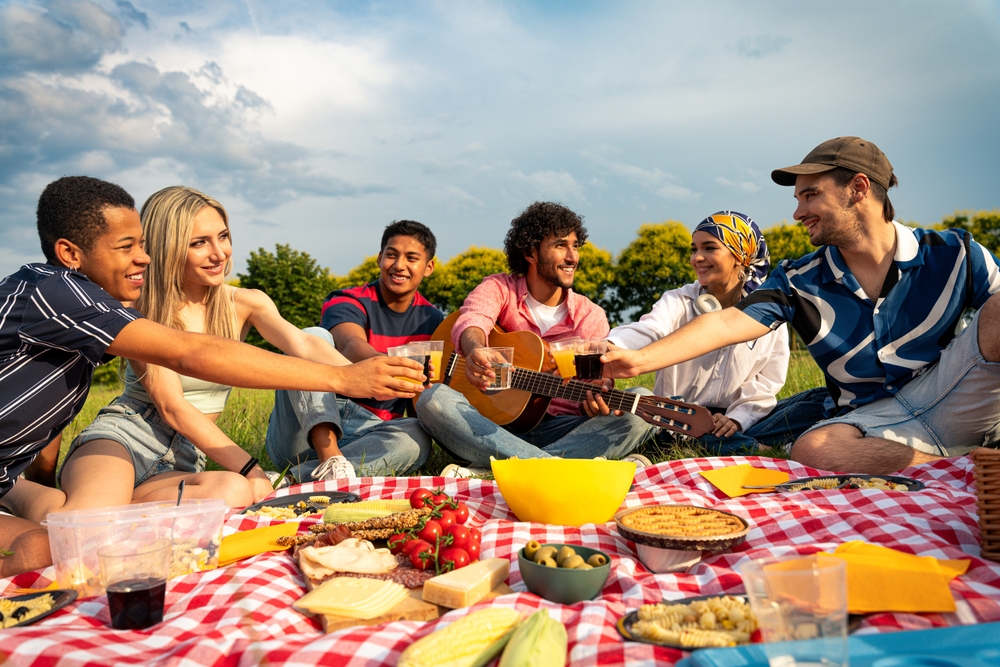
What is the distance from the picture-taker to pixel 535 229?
557cm

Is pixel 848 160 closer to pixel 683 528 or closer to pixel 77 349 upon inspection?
pixel 683 528

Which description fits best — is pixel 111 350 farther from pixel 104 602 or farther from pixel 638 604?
pixel 638 604

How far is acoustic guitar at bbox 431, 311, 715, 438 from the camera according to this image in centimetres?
413

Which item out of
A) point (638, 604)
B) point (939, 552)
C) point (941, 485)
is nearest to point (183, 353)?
point (638, 604)

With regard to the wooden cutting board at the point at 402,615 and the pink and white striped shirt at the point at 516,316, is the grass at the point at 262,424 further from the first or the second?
the wooden cutting board at the point at 402,615

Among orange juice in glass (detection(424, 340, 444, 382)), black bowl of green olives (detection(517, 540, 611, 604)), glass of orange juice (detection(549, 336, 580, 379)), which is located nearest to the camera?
black bowl of green olives (detection(517, 540, 611, 604))

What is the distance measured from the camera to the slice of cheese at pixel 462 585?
2.06 meters

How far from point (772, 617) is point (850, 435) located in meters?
2.67

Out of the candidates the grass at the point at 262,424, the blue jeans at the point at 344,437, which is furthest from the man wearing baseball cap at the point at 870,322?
the blue jeans at the point at 344,437

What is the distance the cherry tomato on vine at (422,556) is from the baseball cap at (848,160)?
326cm

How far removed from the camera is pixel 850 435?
3885 mm

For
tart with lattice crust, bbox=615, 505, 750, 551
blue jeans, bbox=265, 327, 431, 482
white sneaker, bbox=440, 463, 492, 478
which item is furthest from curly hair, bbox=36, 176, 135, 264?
tart with lattice crust, bbox=615, 505, 750, 551

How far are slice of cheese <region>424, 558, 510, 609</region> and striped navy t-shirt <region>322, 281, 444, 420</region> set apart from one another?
3.16 metres

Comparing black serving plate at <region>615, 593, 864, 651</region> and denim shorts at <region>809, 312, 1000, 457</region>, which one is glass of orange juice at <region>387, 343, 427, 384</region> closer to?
black serving plate at <region>615, 593, 864, 651</region>
